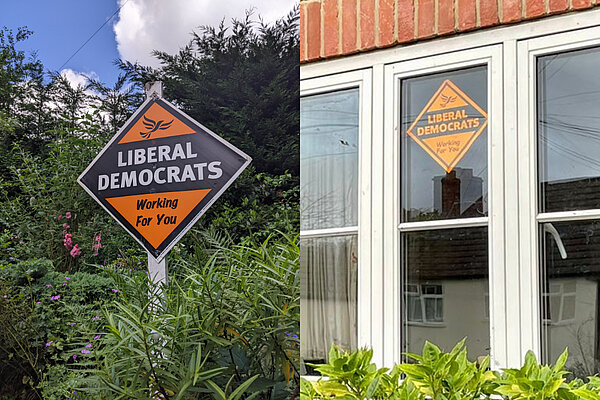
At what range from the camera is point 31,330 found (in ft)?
0.48

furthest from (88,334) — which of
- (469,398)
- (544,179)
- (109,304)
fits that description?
(544,179)

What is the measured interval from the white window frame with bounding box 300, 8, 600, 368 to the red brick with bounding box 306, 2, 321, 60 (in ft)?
0.22

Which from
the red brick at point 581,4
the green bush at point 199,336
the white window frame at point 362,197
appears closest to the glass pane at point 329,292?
the white window frame at point 362,197

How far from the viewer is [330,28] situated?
1.16 m

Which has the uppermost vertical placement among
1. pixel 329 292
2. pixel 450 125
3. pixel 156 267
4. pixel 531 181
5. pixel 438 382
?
pixel 450 125

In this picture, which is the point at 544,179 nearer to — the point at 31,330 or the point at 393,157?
the point at 393,157

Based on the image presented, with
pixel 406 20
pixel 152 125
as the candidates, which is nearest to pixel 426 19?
pixel 406 20

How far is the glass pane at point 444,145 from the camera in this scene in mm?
1141

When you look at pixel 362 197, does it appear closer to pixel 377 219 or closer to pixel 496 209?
pixel 377 219

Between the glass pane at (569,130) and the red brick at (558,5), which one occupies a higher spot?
the red brick at (558,5)

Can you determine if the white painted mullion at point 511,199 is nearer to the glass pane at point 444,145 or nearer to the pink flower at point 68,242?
the glass pane at point 444,145

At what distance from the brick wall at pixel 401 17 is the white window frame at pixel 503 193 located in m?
0.03

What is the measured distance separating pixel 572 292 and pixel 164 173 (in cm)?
105

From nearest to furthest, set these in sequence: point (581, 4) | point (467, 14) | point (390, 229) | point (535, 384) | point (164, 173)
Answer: point (164, 173) → point (535, 384) → point (581, 4) → point (467, 14) → point (390, 229)
